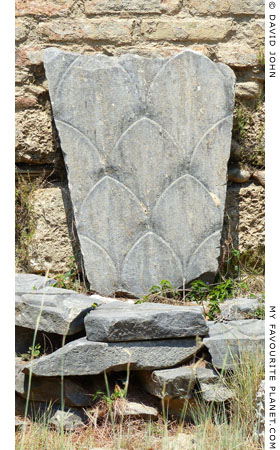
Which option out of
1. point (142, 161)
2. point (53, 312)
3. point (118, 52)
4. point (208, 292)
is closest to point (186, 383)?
point (53, 312)

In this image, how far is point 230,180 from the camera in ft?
10.9

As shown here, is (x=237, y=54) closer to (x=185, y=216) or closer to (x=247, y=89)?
(x=247, y=89)

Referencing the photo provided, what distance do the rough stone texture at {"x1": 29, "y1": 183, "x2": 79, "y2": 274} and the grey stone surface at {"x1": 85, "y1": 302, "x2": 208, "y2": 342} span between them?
841mm

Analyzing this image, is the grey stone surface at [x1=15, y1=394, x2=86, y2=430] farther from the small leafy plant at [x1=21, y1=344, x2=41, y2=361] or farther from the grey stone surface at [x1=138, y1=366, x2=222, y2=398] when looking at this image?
the grey stone surface at [x1=138, y1=366, x2=222, y2=398]

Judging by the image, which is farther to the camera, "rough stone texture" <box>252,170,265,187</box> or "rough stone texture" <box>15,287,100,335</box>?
"rough stone texture" <box>252,170,265,187</box>

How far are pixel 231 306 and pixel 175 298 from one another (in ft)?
1.18

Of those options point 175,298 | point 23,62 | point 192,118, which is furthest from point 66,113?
point 175,298

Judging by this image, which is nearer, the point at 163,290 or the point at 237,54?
the point at 163,290

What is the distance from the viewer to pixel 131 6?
3.21 m

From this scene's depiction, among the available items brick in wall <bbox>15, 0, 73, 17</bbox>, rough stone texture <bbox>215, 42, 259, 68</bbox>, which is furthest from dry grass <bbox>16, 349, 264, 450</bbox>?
brick in wall <bbox>15, 0, 73, 17</bbox>

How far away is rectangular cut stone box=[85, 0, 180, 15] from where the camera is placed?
10.5ft


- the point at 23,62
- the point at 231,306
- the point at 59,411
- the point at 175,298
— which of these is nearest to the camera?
the point at 59,411

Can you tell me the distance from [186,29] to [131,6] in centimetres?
34
